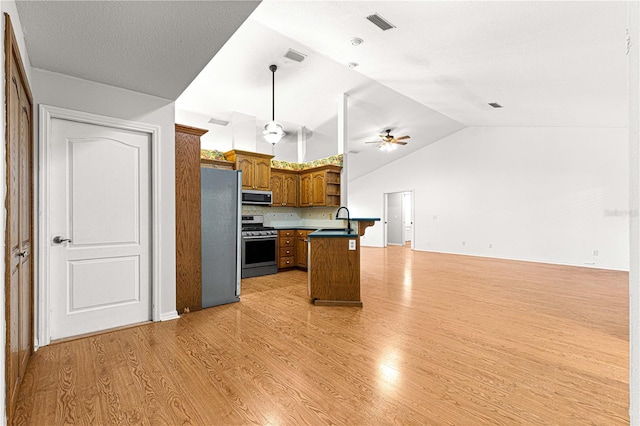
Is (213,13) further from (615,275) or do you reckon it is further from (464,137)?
(464,137)

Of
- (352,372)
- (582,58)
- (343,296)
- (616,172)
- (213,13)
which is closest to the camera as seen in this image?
(213,13)

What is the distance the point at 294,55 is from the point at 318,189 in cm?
269

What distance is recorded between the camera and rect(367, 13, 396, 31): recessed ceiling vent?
3.41 metres

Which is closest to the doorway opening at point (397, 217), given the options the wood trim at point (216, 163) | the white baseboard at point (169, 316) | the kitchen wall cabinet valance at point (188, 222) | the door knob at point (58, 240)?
the wood trim at point (216, 163)

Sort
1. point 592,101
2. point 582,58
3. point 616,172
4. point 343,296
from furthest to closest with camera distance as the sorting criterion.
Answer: point 616,172 < point 592,101 < point 343,296 < point 582,58

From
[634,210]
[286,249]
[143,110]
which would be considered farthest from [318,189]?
[634,210]

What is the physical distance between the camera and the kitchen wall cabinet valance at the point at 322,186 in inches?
252

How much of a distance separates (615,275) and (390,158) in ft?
20.8

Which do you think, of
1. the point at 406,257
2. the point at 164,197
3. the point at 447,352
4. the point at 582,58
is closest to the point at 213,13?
the point at 164,197

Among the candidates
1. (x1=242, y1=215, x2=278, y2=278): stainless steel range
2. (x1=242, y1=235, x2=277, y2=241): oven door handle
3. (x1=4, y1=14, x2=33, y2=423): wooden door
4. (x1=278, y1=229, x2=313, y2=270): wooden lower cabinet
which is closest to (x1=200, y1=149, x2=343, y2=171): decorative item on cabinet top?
(x1=242, y1=215, x2=278, y2=278): stainless steel range

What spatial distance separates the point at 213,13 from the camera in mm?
1989

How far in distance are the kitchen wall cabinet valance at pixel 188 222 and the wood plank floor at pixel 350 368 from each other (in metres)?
0.30

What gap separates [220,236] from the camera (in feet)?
12.6

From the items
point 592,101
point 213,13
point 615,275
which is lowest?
point 615,275
